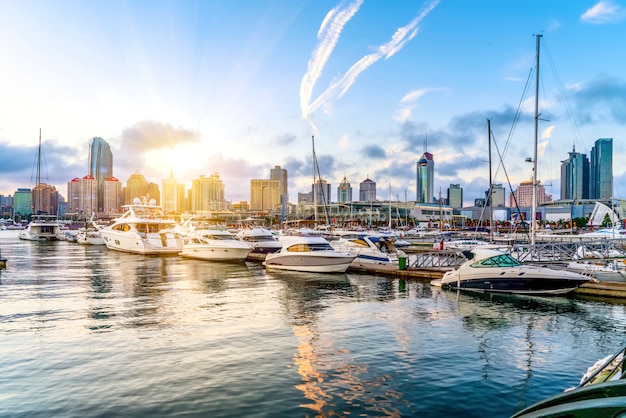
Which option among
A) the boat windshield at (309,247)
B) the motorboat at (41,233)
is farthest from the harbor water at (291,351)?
the motorboat at (41,233)

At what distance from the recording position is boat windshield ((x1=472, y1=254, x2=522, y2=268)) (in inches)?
997

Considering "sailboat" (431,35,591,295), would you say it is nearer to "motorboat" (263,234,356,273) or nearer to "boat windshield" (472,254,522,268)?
"boat windshield" (472,254,522,268)

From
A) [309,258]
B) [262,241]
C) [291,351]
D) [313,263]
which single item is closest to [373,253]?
[313,263]

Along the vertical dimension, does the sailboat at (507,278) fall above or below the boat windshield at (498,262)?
below

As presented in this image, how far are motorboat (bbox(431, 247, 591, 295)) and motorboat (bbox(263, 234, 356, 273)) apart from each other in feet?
35.2

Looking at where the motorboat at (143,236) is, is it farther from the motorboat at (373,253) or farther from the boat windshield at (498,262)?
the boat windshield at (498,262)

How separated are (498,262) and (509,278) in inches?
48.0

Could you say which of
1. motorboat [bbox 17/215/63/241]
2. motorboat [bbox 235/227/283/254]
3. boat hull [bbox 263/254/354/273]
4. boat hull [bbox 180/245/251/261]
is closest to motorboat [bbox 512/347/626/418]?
boat hull [bbox 263/254/354/273]

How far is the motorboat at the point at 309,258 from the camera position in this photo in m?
35.4

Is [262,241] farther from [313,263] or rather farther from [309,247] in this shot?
[313,263]

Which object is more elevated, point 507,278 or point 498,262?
point 498,262

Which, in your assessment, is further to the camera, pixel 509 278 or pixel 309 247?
pixel 309 247

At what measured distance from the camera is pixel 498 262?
25516 mm

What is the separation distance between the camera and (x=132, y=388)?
10.6 metres
